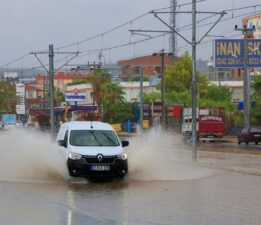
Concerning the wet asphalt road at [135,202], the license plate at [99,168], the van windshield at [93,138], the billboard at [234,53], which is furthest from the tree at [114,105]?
the license plate at [99,168]

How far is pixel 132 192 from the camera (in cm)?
1892

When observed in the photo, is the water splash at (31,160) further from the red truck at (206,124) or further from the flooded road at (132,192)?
the red truck at (206,124)

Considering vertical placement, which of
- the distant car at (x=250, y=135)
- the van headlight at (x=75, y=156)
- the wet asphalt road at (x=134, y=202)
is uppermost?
the van headlight at (x=75, y=156)

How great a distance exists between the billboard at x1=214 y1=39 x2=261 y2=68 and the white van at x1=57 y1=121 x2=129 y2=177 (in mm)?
44999

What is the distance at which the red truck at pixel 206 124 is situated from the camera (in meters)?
66.7

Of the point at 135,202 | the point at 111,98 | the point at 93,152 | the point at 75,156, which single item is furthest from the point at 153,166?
the point at 111,98

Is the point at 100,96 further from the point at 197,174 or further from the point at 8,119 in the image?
the point at 197,174

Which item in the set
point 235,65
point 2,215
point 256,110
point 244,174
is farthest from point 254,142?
point 2,215

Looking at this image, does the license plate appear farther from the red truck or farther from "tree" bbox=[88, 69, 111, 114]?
"tree" bbox=[88, 69, 111, 114]

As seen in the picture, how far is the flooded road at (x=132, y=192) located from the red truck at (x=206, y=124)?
3662 centimetres

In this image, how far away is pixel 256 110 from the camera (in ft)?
258

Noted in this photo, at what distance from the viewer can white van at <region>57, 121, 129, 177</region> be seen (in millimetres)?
21406

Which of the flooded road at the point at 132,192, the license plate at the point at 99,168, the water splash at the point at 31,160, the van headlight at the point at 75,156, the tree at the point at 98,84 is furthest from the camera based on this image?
the tree at the point at 98,84

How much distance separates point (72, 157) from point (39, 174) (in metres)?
2.65
